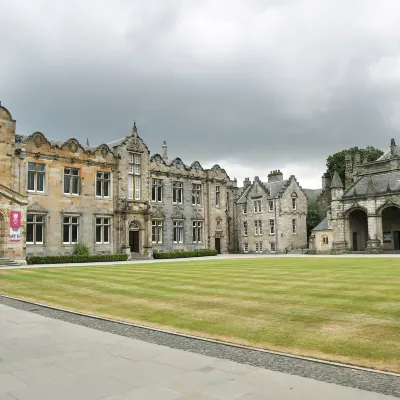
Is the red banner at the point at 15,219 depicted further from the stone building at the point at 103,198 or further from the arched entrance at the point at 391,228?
the arched entrance at the point at 391,228

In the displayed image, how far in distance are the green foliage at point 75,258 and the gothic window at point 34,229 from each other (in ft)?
11.5

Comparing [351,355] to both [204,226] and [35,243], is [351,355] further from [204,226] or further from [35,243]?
[204,226]

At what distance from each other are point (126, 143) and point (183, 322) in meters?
39.3

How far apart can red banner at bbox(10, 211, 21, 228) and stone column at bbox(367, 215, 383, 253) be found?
40.7 m

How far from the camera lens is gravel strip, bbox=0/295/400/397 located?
5.94 m

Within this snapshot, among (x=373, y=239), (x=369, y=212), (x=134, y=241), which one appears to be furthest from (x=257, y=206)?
(x=134, y=241)

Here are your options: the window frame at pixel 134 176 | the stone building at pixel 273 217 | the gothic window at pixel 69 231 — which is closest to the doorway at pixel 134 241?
the window frame at pixel 134 176

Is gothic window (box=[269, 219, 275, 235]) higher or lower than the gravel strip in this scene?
higher

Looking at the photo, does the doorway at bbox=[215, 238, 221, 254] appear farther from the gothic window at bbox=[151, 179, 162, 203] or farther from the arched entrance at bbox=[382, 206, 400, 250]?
the arched entrance at bbox=[382, 206, 400, 250]

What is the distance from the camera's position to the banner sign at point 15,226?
3519cm

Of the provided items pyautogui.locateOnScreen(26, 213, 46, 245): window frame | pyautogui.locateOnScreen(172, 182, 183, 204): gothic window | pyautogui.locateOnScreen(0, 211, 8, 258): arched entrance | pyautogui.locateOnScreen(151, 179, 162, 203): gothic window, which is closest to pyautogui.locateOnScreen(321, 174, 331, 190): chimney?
pyautogui.locateOnScreen(172, 182, 183, 204): gothic window

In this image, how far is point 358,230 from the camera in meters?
61.1

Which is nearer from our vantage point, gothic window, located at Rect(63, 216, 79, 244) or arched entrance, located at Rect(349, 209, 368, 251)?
gothic window, located at Rect(63, 216, 79, 244)

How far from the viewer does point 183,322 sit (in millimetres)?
10148
